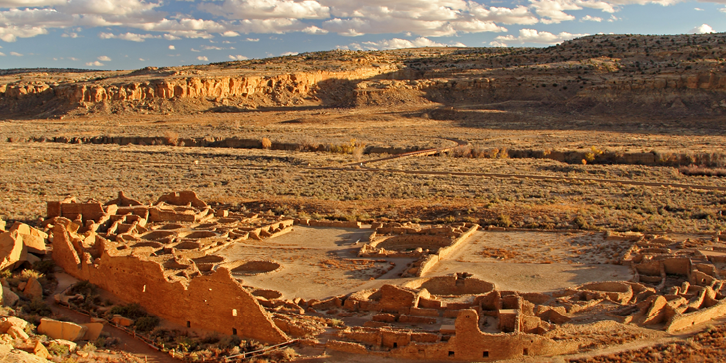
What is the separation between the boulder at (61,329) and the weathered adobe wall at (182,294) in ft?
7.00

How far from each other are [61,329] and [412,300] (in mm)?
8223

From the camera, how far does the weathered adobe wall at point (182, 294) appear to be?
48.0 feet

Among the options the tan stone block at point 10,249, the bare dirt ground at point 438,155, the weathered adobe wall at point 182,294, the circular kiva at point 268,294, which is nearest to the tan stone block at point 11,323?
the weathered adobe wall at point 182,294

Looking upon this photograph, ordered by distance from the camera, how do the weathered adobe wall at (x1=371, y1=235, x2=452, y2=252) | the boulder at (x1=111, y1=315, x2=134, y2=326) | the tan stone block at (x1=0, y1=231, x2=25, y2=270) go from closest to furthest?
the boulder at (x1=111, y1=315, x2=134, y2=326) < the tan stone block at (x1=0, y1=231, x2=25, y2=270) < the weathered adobe wall at (x1=371, y1=235, x2=452, y2=252)

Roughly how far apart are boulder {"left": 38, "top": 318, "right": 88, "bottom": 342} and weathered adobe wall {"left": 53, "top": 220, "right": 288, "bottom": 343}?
7.00 ft

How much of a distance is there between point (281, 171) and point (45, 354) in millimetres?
31468

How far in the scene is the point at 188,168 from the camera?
151ft

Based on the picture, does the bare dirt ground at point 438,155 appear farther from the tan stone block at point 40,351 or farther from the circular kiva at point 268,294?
the tan stone block at point 40,351

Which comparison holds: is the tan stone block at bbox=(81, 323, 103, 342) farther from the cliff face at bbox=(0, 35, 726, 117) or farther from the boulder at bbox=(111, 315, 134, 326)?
the cliff face at bbox=(0, 35, 726, 117)

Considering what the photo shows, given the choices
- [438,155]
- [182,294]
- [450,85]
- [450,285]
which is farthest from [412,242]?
[450,85]

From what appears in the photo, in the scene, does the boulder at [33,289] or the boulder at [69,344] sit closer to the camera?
the boulder at [69,344]

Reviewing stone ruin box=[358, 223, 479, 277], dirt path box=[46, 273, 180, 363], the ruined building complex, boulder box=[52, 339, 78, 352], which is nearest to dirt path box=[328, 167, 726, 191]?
stone ruin box=[358, 223, 479, 277]

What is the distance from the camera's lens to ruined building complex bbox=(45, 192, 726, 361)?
1365cm

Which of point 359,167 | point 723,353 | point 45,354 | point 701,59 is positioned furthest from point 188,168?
point 701,59
